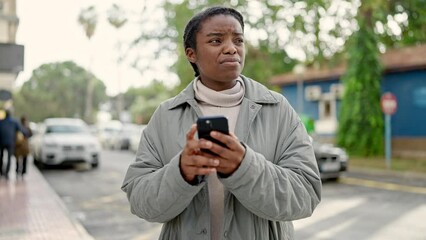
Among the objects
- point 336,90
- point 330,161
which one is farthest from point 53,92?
point 330,161

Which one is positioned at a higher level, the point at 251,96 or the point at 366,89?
the point at 366,89

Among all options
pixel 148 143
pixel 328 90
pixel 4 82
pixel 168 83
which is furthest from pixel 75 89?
pixel 148 143

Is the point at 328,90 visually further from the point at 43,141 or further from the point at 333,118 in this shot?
the point at 43,141

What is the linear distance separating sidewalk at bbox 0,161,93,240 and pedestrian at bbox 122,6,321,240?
4.81 meters

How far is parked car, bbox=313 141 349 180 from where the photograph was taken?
1207cm

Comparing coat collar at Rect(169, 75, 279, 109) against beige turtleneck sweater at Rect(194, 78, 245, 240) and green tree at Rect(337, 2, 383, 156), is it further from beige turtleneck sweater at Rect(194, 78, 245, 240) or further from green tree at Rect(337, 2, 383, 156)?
green tree at Rect(337, 2, 383, 156)

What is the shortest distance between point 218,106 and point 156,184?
0.34 metres

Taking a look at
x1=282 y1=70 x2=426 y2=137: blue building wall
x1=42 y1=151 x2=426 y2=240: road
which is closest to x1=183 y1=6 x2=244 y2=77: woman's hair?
x1=42 y1=151 x2=426 y2=240: road

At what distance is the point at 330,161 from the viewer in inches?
481

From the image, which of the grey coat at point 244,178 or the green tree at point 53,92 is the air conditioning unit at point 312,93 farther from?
the green tree at point 53,92

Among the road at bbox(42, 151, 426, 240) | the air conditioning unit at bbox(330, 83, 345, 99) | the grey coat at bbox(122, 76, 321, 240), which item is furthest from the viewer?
the air conditioning unit at bbox(330, 83, 345, 99)

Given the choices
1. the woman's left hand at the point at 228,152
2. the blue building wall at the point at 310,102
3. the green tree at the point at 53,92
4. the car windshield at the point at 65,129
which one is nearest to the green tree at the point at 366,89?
the blue building wall at the point at 310,102

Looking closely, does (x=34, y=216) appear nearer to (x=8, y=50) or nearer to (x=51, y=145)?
(x=8, y=50)

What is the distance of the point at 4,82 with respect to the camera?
72.0 ft
